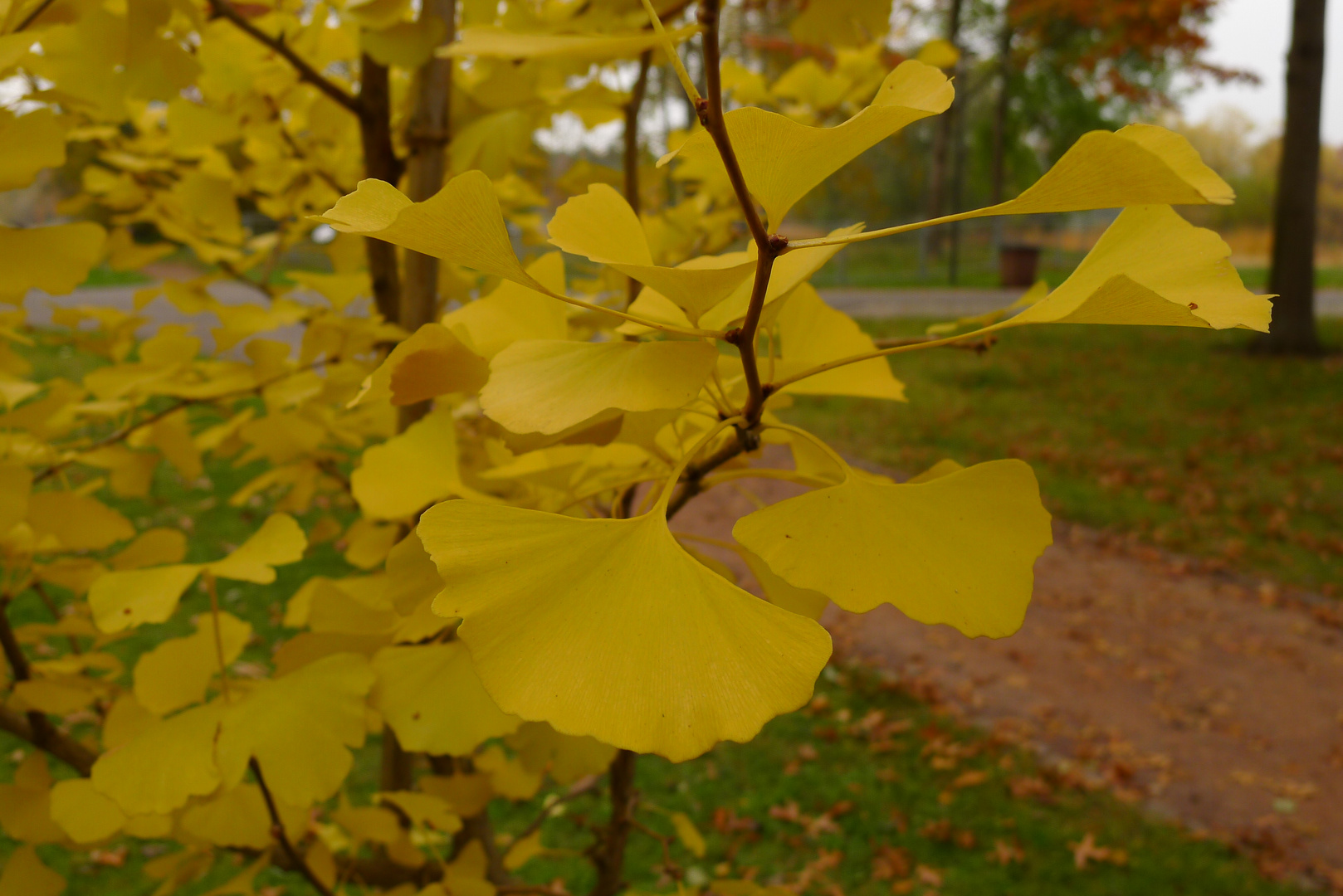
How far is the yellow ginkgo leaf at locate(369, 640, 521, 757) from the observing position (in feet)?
1.80

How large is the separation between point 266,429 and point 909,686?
265cm

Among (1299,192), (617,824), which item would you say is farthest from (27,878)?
(1299,192)

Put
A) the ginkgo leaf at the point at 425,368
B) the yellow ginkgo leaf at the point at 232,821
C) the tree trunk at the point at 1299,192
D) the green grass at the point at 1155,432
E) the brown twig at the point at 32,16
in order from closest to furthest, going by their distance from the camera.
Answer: the ginkgo leaf at the point at 425,368, the brown twig at the point at 32,16, the yellow ginkgo leaf at the point at 232,821, the green grass at the point at 1155,432, the tree trunk at the point at 1299,192

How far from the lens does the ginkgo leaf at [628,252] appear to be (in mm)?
362

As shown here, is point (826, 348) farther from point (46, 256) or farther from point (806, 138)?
point (46, 256)

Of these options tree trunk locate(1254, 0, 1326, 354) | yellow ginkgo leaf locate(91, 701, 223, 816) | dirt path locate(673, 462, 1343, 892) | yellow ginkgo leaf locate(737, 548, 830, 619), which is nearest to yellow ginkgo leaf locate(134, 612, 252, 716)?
yellow ginkgo leaf locate(91, 701, 223, 816)

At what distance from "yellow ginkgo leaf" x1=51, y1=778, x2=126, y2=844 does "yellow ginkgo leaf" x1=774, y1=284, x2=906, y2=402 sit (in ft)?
1.80

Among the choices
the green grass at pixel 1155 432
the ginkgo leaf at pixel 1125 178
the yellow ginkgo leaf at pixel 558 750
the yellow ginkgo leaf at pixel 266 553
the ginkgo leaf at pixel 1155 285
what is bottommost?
the green grass at pixel 1155 432

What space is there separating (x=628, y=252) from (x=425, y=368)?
117 millimetres

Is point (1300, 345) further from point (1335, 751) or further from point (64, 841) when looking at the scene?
point (64, 841)

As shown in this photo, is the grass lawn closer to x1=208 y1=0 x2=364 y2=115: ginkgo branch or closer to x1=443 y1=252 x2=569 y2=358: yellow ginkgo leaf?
x1=208 y1=0 x2=364 y2=115: ginkgo branch

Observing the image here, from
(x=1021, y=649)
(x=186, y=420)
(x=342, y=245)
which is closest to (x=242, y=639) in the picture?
(x=186, y=420)

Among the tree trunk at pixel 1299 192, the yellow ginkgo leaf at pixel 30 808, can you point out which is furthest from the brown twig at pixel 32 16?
the tree trunk at pixel 1299 192

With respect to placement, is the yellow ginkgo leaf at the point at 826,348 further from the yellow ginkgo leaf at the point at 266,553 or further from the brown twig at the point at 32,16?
the brown twig at the point at 32,16
